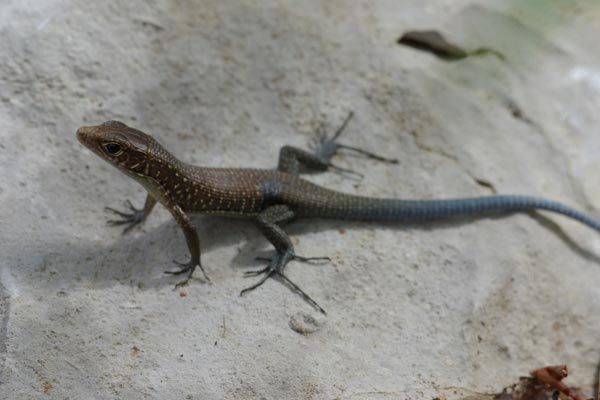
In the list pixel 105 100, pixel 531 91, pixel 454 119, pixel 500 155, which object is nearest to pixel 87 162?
pixel 105 100

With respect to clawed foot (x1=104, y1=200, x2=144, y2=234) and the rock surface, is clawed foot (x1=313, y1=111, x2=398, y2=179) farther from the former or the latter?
clawed foot (x1=104, y1=200, x2=144, y2=234)

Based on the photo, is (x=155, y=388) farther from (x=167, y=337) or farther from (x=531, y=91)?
(x=531, y=91)

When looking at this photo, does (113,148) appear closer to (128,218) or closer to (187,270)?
(128,218)

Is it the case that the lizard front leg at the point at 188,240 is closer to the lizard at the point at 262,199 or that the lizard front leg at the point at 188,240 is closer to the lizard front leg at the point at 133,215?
the lizard at the point at 262,199

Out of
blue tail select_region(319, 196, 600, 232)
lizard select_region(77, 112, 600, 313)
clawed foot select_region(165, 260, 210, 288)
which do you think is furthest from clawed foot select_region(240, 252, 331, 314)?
blue tail select_region(319, 196, 600, 232)

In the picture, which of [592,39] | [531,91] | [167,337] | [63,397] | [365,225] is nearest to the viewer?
[63,397]

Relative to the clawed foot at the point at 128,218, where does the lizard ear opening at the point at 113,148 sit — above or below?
above

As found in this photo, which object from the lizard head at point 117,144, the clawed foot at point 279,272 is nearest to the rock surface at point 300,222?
the clawed foot at point 279,272
